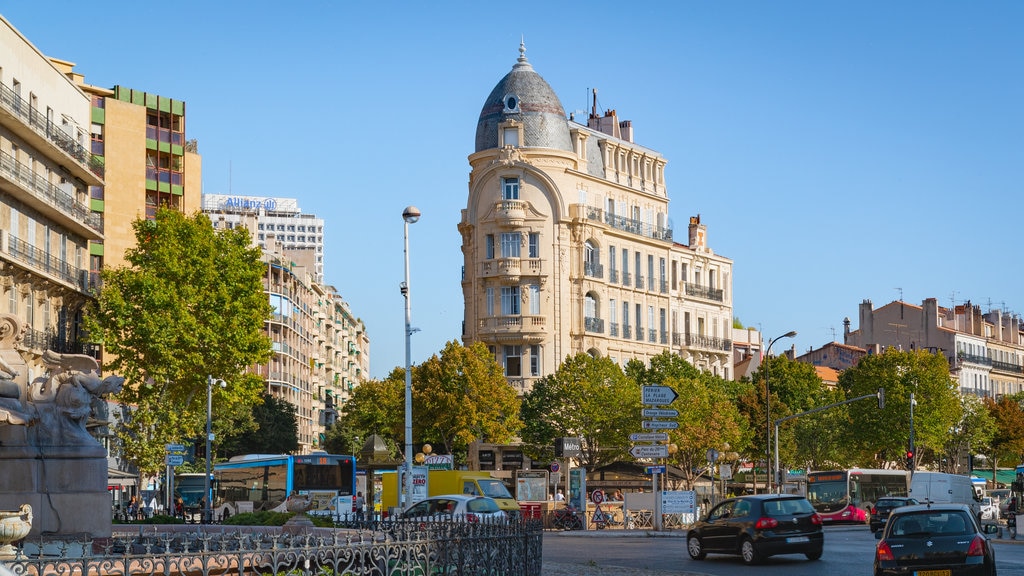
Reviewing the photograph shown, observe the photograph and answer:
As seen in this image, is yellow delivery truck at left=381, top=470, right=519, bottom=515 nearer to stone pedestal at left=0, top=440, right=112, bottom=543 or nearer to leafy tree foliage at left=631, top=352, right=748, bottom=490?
stone pedestal at left=0, top=440, right=112, bottom=543

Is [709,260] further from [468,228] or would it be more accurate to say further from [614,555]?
[614,555]

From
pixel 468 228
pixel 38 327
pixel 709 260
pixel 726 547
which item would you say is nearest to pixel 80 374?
pixel 726 547

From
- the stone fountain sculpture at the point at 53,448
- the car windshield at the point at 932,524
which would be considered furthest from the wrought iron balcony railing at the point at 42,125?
the car windshield at the point at 932,524

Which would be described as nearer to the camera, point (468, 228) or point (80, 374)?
point (80, 374)

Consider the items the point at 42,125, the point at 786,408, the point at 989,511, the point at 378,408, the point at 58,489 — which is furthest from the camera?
the point at 378,408

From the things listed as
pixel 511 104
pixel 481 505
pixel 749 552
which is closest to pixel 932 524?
pixel 749 552

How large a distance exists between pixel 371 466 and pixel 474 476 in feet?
69.1

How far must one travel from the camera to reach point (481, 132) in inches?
2931

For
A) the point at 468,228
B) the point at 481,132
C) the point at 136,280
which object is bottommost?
the point at 136,280

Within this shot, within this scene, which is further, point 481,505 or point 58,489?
point 481,505

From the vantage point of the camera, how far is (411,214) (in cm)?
3650

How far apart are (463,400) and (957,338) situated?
63.2 metres

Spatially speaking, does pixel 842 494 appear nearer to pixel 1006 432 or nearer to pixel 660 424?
pixel 660 424

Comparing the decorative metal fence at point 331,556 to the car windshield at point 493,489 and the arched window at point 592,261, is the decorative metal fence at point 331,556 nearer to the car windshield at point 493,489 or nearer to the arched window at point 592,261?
the car windshield at point 493,489
